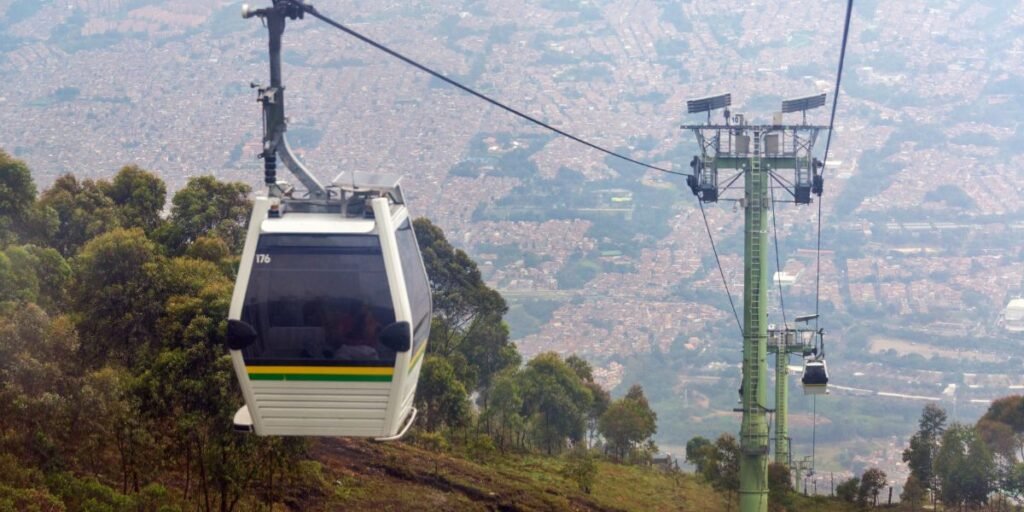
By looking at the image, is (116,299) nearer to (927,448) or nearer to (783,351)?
(783,351)

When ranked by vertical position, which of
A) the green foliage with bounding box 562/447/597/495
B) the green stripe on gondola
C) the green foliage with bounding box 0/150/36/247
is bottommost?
the green stripe on gondola

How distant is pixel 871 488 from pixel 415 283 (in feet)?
63.5

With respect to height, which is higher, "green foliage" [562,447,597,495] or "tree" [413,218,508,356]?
"tree" [413,218,508,356]

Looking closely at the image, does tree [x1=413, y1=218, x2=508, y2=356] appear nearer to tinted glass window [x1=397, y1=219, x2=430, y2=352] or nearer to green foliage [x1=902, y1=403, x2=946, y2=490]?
green foliage [x1=902, y1=403, x2=946, y2=490]

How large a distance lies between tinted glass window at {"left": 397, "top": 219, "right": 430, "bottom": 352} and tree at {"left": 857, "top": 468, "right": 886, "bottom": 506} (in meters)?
18.3

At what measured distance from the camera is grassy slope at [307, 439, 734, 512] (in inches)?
776

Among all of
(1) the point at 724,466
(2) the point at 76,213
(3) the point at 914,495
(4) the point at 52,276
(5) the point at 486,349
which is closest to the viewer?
(4) the point at 52,276

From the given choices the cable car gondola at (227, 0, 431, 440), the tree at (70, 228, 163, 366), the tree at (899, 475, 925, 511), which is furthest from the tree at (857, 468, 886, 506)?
the cable car gondola at (227, 0, 431, 440)

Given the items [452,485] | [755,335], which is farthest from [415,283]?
[452,485]

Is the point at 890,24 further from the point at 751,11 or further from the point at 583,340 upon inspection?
the point at 583,340

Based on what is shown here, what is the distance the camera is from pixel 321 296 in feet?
33.0

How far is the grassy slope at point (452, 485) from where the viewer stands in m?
19.7

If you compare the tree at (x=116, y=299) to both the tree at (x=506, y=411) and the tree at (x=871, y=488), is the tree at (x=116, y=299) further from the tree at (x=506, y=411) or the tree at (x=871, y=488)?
the tree at (x=871, y=488)

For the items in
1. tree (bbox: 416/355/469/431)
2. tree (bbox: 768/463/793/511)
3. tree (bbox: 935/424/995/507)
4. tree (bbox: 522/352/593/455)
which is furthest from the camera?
tree (bbox: 522/352/593/455)
